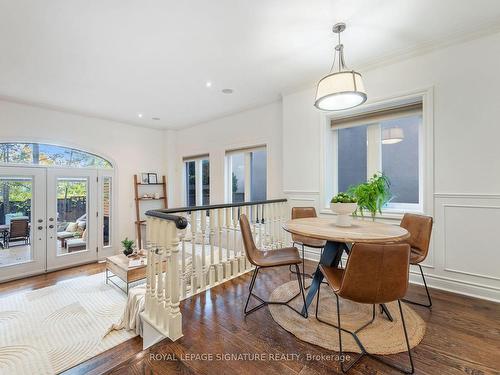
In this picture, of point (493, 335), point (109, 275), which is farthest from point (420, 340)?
point (109, 275)

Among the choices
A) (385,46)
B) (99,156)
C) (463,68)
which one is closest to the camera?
(463,68)

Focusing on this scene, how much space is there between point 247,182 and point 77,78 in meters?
3.26

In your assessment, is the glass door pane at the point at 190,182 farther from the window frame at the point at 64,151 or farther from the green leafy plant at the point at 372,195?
the green leafy plant at the point at 372,195

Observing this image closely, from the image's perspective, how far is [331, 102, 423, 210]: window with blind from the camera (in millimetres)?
3052

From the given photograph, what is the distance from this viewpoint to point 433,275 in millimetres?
2693

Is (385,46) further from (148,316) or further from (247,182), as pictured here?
(148,316)

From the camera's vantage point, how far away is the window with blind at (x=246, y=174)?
4.73 meters

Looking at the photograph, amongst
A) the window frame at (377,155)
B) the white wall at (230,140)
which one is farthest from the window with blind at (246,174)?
the window frame at (377,155)

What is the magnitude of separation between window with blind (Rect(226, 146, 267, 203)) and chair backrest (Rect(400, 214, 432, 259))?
8.59 ft

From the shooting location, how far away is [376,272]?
1.43 m

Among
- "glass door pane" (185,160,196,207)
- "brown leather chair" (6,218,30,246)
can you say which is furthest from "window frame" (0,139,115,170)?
"glass door pane" (185,160,196,207)

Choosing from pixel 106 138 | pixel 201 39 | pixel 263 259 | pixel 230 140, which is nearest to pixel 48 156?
pixel 106 138

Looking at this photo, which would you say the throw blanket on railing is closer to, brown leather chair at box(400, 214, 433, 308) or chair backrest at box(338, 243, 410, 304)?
chair backrest at box(338, 243, 410, 304)

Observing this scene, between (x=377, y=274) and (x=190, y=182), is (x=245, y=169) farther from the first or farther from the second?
(x=377, y=274)
